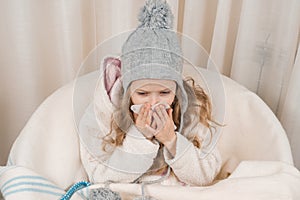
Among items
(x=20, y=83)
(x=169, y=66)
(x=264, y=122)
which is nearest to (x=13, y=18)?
(x=20, y=83)

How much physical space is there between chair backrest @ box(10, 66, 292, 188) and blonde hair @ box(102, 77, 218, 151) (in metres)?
0.03

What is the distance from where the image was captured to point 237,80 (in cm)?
117

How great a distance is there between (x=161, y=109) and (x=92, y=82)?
8.7 inches

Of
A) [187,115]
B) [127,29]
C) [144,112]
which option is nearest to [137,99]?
[144,112]

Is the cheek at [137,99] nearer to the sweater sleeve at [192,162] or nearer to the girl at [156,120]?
the girl at [156,120]

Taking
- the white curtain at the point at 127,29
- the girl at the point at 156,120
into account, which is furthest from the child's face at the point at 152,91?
the white curtain at the point at 127,29

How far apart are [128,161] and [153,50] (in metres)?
0.25

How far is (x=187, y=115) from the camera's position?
0.90 metres

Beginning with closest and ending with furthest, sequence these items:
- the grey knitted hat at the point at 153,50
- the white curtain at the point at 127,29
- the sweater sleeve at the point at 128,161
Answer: the grey knitted hat at the point at 153,50 < the sweater sleeve at the point at 128,161 < the white curtain at the point at 127,29

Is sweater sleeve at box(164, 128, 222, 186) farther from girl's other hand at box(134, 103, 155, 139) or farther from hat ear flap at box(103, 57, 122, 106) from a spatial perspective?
hat ear flap at box(103, 57, 122, 106)

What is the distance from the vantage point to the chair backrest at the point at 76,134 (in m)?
0.90

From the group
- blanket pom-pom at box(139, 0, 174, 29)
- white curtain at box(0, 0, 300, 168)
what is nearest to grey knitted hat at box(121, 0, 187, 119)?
blanket pom-pom at box(139, 0, 174, 29)

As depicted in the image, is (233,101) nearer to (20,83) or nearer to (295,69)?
(295,69)

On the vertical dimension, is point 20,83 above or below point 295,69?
below
